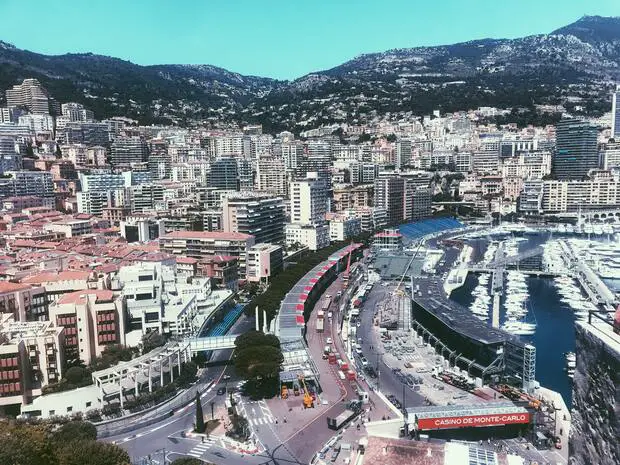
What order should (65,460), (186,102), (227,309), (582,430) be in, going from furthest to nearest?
(186,102), (227,309), (65,460), (582,430)

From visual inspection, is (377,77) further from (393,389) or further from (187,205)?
(393,389)

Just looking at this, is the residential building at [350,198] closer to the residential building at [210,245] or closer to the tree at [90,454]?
the residential building at [210,245]

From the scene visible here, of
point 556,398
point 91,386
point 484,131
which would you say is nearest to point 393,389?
point 556,398

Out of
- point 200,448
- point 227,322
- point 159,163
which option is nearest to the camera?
point 200,448

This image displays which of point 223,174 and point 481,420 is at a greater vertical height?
point 223,174

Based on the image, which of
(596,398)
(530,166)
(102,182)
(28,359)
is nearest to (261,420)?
(28,359)

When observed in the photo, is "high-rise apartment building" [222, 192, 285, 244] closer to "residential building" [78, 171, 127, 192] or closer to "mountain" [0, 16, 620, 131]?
"residential building" [78, 171, 127, 192]

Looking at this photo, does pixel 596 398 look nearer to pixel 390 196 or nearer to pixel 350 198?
pixel 390 196
